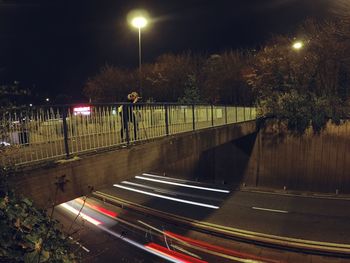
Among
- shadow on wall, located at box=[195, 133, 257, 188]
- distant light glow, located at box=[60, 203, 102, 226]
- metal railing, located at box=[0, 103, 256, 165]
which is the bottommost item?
distant light glow, located at box=[60, 203, 102, 226]

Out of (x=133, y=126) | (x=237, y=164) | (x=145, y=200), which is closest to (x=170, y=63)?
(x=237, y=164)

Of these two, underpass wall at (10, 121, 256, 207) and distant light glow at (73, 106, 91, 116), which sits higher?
distant light glow at (73, 106, 91, 116)

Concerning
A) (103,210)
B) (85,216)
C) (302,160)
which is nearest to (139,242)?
(85,216)

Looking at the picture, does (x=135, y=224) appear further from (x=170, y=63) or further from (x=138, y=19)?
(x=170, y=63)

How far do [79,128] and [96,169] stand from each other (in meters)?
1.23

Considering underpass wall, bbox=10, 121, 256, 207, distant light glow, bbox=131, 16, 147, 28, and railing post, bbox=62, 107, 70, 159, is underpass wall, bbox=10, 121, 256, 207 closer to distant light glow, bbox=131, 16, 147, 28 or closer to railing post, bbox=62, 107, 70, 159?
railing post, bbox=62, 107, 70, 159

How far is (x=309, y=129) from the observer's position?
63.1 ft

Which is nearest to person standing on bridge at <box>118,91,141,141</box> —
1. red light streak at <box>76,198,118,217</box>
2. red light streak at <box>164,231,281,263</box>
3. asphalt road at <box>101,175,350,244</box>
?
red light streak at <box>164,231,281,263</box>

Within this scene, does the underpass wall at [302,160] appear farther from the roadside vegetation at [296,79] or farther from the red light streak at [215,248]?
the red light streak at [215,248]

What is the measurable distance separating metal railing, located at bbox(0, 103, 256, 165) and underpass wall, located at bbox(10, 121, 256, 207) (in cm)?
38

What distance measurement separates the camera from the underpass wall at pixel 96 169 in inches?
227

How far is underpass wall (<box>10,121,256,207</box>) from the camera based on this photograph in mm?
5758

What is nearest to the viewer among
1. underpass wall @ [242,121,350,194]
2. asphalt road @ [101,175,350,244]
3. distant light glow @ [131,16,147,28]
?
asphalt road @ [101,175,350,244]

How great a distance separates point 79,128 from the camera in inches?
298
